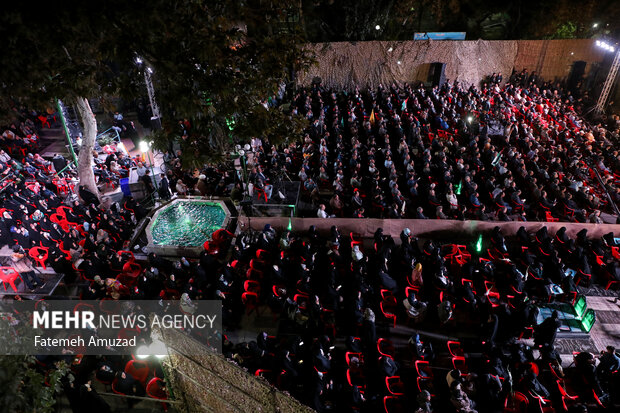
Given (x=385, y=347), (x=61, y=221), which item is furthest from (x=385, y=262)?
(x=61, y=221)

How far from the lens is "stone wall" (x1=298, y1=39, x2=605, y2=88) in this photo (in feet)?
70.6

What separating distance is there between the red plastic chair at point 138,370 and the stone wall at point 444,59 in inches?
728

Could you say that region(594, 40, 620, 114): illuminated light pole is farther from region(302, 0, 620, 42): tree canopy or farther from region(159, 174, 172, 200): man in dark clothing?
region(159, 174, 172, 200): man in dark clothing

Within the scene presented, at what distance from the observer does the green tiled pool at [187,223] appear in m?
11.8

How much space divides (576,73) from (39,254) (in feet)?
88.9

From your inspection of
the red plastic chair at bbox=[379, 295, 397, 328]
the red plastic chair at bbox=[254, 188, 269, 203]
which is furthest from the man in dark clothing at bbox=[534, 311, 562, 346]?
the red plastic chair at bbox=[254, 188, 269, 203]

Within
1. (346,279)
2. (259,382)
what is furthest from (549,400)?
(259,382)

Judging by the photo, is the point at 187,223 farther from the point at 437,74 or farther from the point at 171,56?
the point at 437,74

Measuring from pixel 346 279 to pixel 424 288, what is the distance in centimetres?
191

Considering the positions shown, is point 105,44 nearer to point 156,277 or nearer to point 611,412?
point 156,277

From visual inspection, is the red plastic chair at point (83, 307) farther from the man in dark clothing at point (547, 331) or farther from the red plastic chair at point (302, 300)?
the man in dark clothing at point (547, 331)

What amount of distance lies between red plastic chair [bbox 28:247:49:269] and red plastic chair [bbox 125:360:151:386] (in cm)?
572

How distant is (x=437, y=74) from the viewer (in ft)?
71.3

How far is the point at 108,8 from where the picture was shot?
18.8 ft
